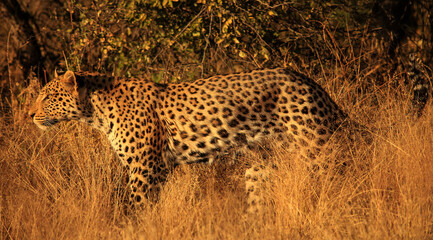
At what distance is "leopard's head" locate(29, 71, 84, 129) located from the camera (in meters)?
6.07

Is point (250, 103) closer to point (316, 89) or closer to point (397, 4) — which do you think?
point (316, 89)

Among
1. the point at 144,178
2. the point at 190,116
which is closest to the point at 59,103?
the point at 144,178

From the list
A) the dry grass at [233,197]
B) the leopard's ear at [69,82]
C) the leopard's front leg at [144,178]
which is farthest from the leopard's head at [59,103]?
the leopard's front leg at [144,178]

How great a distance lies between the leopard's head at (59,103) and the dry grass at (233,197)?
585 mm

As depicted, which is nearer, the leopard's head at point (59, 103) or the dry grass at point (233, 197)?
the dry grass at point (233, 197)

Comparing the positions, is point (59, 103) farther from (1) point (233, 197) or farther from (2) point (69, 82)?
(1) point (233, 197)

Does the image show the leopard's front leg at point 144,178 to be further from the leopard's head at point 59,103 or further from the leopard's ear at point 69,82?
the leopard's ear at point 69,82

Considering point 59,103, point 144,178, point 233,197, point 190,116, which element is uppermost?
point 59,103

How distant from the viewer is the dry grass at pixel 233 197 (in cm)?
487

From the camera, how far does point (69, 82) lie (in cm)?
606

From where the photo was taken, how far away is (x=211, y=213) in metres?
5.16

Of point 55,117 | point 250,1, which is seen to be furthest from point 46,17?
point 55,117

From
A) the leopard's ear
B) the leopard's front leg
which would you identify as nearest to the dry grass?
the leopard's front leg

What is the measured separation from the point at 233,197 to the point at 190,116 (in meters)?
0.96
